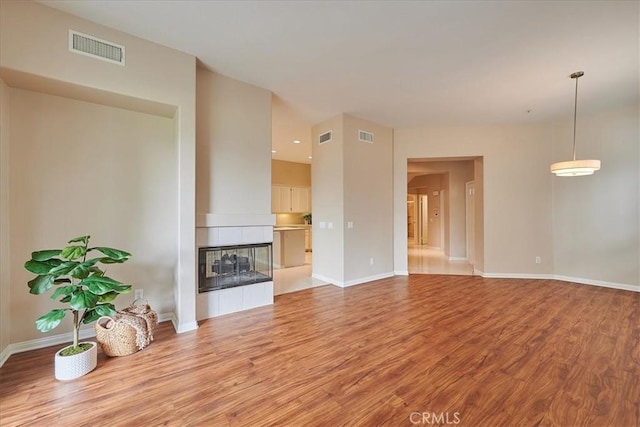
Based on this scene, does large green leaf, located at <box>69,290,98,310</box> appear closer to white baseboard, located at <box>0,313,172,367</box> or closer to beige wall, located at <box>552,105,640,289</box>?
white baseboard, located at <box>0,313,172,367</box>

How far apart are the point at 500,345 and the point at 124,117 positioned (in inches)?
182

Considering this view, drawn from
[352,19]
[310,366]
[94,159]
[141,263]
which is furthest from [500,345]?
[94,159]

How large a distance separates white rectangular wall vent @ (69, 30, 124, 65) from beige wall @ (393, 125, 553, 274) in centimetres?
483

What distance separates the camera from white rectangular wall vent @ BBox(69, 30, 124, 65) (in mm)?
2383

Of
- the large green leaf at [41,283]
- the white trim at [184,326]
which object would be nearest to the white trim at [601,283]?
the white trim at [184,326]

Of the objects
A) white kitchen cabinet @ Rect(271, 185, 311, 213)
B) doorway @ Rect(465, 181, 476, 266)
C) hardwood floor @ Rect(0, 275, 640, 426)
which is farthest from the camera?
white kitchen cabinet @ Rect(271, 185, 311, 213)

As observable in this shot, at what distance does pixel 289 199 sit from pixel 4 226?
686 cm

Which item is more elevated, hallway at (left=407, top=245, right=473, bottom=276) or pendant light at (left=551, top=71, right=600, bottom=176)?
pendant light at (left=551, top=71, right=600, bottom=176)

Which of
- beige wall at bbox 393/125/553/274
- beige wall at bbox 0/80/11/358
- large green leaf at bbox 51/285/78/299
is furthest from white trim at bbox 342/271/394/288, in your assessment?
beige wall at bbox 0/80/11/358

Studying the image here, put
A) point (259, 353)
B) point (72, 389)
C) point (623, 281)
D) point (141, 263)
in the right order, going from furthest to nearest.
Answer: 1. point (623, 281)
2. point (141, 263)
3. point (259, 353)
4. point (72, 389)

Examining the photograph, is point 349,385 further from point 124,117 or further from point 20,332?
point 124,117

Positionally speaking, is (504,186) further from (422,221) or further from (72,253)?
(72,253)

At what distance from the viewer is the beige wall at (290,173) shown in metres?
8.73

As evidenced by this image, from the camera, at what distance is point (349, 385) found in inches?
77.5
